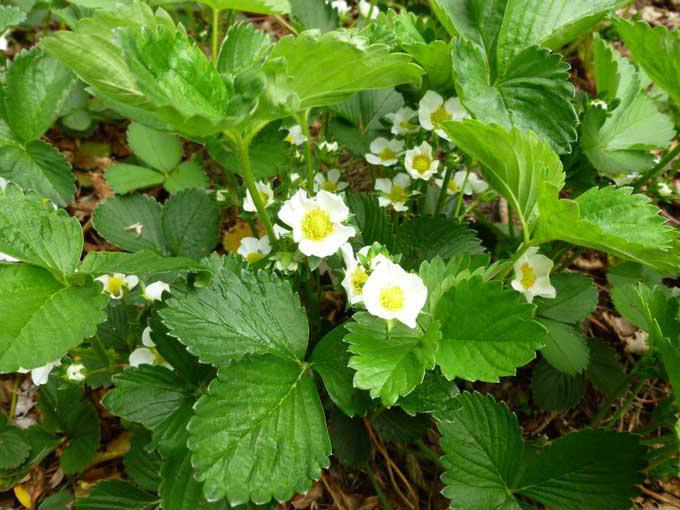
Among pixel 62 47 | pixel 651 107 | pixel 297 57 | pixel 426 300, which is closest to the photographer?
pixel 62 47

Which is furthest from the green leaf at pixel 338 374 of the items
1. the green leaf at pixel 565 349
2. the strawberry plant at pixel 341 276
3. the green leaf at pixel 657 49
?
the green leaf at pixel 657 49

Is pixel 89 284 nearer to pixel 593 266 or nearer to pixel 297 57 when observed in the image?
pixel 297 57

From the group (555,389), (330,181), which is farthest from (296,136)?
(555,389)

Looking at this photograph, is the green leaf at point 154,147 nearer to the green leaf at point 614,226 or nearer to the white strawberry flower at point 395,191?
the white strawberry flower at point 395,191

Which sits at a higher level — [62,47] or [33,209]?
[62,47]

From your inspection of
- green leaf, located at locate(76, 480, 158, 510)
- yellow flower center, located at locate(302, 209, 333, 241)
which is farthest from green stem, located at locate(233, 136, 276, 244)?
green leaf, located at locate(76, 480, 158, 510)

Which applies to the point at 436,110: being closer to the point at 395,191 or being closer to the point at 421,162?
the point at 421,162

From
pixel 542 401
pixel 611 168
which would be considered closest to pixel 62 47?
pixel 611 168
